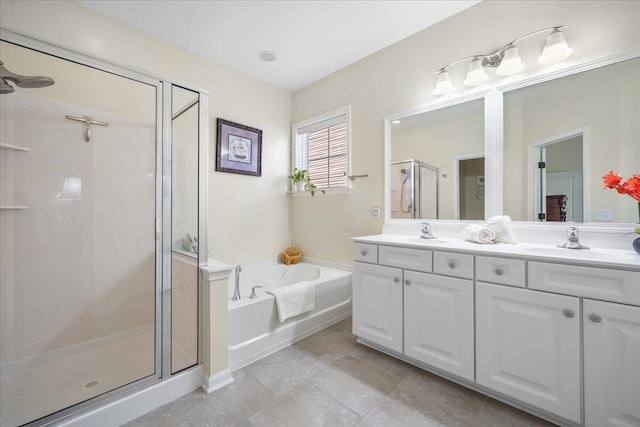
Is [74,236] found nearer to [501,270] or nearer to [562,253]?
[501,270]

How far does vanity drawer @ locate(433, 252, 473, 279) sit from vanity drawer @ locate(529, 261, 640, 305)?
0.94ft

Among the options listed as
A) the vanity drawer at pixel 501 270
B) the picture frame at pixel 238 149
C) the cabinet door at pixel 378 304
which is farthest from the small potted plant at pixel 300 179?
the vanity drawer at pixel 501 270

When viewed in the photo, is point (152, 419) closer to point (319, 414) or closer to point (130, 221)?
point (319, 414)

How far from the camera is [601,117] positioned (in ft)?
5.11

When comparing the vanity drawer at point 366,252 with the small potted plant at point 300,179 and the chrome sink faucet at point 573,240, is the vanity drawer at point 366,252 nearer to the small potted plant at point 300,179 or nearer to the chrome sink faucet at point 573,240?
the chrome sink faucet at point 573,240

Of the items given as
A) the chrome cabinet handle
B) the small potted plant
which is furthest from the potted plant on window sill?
the chrome cabinet handle

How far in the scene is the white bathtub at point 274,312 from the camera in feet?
6.18

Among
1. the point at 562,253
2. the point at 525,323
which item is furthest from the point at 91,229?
the point at 562,253

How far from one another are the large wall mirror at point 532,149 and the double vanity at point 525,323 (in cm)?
33

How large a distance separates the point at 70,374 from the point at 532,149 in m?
3.34

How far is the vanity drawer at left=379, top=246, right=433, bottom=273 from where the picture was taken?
173 cm

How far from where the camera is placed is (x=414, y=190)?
7.81ft

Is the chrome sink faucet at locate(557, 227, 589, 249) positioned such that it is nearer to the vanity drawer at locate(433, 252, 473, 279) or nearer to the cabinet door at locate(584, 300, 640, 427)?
the cabinet door at locate(584, 300, 640, 427)

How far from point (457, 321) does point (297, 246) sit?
2.19 metres
